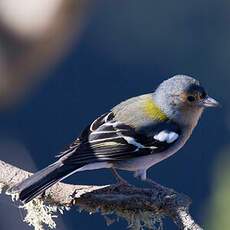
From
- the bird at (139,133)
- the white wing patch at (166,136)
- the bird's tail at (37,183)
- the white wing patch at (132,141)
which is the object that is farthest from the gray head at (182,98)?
the bird's tail at (37,183)

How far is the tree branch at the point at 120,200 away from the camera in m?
4.71

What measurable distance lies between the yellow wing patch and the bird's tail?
70 cm

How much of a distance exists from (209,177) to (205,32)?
2.76 meters

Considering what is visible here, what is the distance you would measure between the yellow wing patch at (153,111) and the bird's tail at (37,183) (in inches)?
27.6

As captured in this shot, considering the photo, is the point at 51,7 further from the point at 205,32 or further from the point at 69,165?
the point at 205,32

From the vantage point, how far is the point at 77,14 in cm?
575

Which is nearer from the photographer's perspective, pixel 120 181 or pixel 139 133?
pixel 120 181

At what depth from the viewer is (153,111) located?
5625mm

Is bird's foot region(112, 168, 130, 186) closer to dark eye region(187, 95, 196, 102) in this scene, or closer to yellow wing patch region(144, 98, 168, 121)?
yellow wing patch region(144, 98, 168, 121)

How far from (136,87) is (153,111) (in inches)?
277

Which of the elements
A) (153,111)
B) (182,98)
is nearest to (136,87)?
(182,98)

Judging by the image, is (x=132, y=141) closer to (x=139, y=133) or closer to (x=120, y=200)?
(x=139, y=133)

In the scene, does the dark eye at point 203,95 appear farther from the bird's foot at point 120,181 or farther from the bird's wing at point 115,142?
the bird's foot at point 120,181

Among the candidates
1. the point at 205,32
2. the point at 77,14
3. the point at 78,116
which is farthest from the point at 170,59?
the point at 77,14
